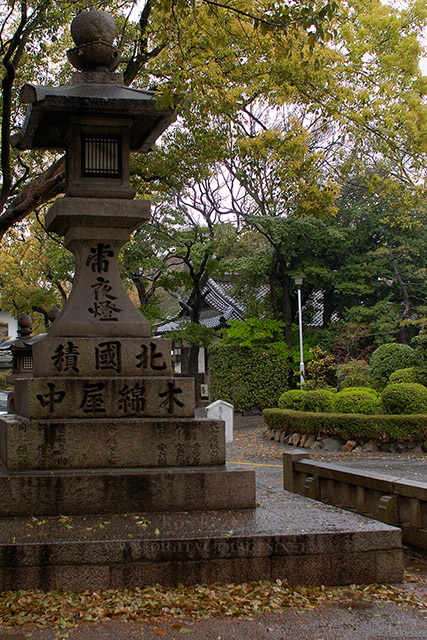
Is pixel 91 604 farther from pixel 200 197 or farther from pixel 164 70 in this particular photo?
pixel 200 197

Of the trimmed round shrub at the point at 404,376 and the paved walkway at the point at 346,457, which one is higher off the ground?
the trimmed round shrub at the point at 404,376

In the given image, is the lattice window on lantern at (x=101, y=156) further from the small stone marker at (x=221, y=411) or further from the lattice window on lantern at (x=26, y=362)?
the small stone marker at (x=221, y=411)

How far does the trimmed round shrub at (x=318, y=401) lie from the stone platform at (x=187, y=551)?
1352 centimetres

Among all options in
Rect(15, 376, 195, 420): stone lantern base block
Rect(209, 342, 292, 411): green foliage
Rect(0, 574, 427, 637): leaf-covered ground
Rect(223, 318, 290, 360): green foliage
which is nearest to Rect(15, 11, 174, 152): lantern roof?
Rect(15, 376, 195, 420): stone lantern base block

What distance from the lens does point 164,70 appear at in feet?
44.5

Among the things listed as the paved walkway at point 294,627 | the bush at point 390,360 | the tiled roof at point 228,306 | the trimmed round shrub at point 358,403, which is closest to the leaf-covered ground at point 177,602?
the paved walkway at point 294,627

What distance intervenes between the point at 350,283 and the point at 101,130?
20233 millimetres

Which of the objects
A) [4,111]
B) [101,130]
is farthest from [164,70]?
[101,130]

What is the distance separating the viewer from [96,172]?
6840 millimetres

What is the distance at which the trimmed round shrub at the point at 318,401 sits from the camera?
62.3 ft

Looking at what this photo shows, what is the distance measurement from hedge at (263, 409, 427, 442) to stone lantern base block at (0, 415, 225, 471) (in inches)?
454

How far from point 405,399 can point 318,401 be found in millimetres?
2931

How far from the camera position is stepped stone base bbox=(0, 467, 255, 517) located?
554 cm

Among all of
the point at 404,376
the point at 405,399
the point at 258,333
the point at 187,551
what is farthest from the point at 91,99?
the point at 258,333
